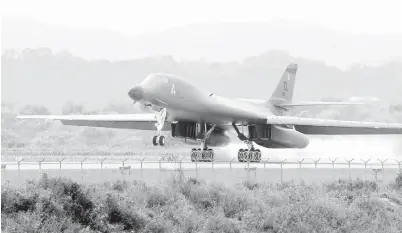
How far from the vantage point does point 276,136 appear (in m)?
41.4

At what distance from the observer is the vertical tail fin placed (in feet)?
157

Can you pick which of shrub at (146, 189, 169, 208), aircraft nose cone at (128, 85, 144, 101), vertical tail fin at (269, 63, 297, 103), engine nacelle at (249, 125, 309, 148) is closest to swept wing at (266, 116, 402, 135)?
engine nacelle at (249, 125, 309, 148)

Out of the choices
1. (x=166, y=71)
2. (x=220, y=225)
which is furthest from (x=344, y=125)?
(x=166, y=71)

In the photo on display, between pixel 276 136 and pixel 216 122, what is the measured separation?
14.0ft

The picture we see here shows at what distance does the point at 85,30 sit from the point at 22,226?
77768 mm

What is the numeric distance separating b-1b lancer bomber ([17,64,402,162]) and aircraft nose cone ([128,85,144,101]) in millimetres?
1071

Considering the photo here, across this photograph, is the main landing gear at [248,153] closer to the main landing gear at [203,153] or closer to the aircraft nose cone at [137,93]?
the main landing gear at [203,153]

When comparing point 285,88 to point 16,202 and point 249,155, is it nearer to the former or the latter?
point 249,155

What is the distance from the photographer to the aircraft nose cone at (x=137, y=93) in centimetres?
3195

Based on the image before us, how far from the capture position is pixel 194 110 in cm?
3647

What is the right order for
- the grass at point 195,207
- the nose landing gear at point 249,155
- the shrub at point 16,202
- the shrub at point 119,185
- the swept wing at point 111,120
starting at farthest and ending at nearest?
1. the swept wing at point 111,120
2. the nose landing gear at point 249,155
3. the shrub at point 119,185
4. the grass at point 195,207
5. the shrub at point 16,202

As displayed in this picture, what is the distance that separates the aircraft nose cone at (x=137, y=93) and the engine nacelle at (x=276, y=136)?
11.0 m

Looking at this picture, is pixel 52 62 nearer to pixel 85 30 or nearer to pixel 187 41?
pixel 85 30

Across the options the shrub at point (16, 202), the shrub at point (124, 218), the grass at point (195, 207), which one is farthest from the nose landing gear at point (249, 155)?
the shrub at point (16, 202)
